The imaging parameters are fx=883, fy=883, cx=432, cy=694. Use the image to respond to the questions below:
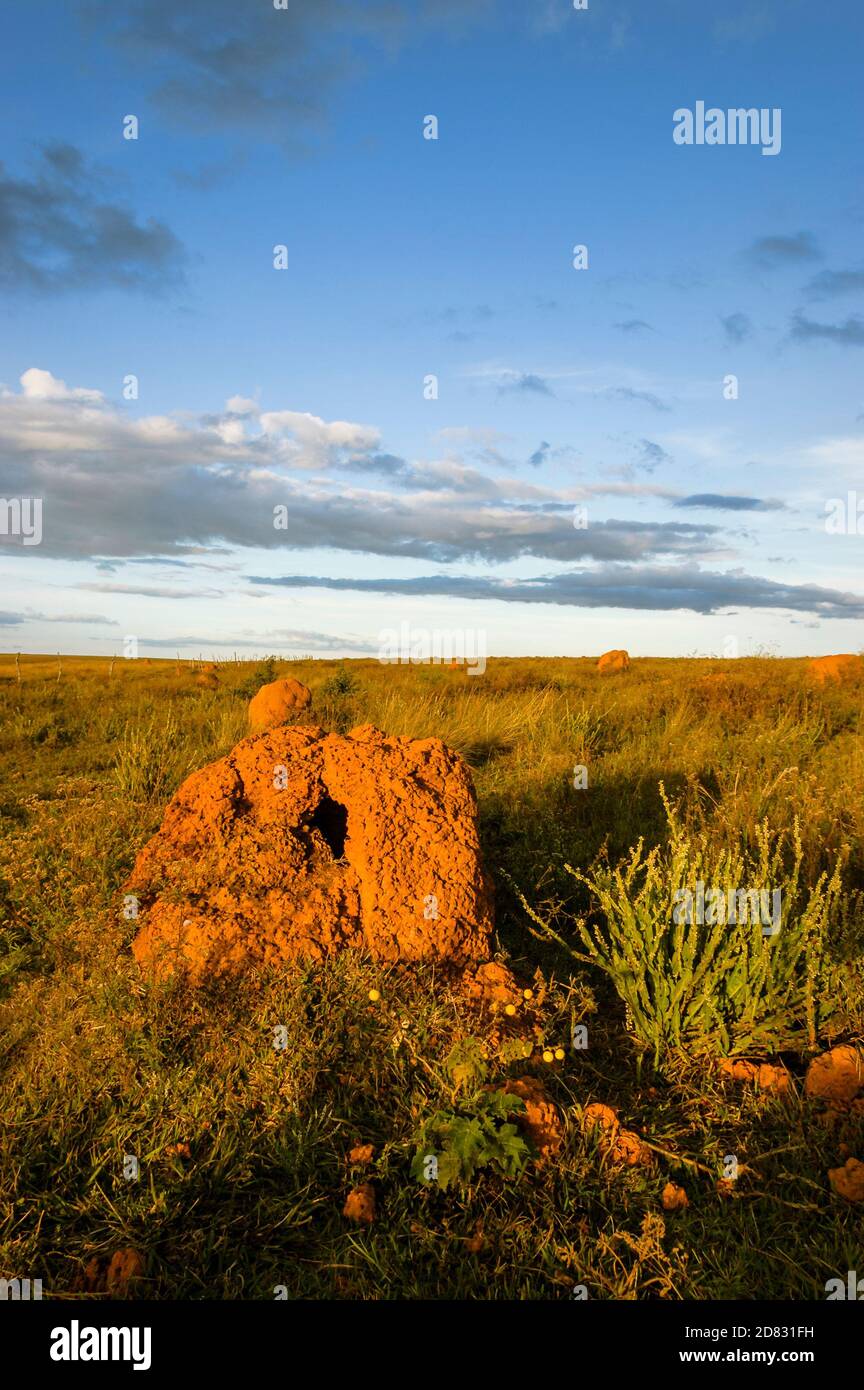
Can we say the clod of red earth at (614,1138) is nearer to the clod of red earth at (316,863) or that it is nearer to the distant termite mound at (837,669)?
the clod of red earth at (316,863)

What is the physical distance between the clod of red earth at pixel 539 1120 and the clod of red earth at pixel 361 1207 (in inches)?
22.4

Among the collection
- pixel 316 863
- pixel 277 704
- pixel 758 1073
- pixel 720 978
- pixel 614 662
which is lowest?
pixel 758 1073

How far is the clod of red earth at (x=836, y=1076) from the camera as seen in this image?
3426mm

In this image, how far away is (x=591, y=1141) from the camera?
10.00 feet

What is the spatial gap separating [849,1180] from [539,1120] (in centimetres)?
104

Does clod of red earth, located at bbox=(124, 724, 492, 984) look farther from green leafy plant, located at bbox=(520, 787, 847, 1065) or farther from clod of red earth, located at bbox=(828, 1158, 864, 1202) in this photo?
clod of red earth, located at bbox=(828, 1158, 864, 1202)

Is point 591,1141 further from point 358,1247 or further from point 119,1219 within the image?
point 119,1219

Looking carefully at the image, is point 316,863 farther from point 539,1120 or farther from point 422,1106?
point 539,1120

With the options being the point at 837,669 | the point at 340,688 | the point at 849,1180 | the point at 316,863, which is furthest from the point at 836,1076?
the point at 837,669

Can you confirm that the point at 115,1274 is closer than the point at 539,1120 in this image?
Yes

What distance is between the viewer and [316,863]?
14.6 feet

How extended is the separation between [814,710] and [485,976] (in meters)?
8.91

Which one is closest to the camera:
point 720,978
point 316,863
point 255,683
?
point 720,978

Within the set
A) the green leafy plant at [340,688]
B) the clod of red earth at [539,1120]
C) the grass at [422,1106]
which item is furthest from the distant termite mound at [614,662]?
the clod of red earth at [539,1120]
